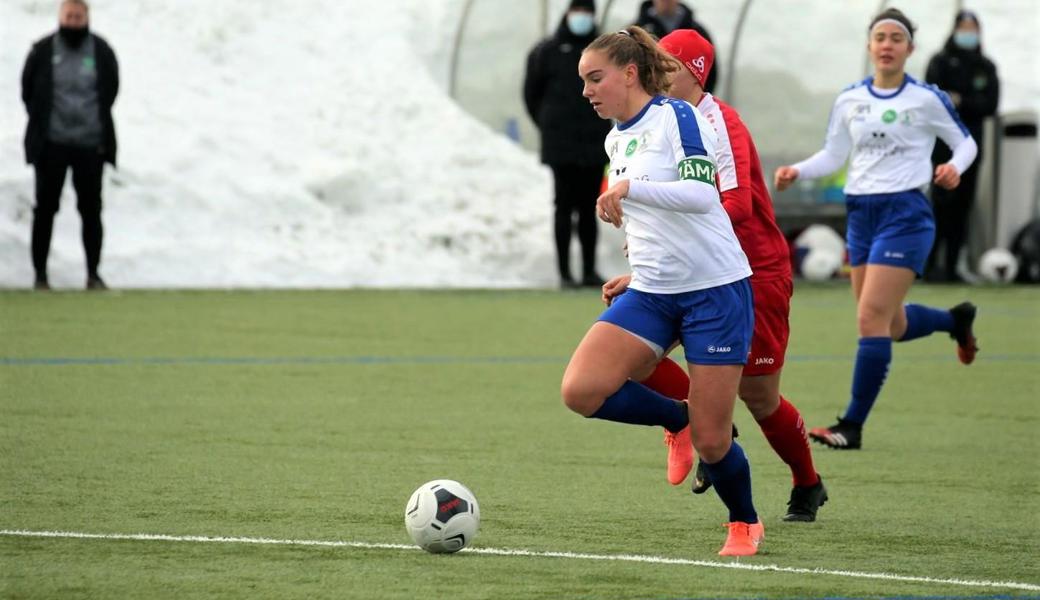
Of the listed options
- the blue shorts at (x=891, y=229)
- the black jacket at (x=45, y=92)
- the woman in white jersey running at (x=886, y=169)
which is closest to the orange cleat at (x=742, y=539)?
the woman in white jersey running at (x=886, y=169)

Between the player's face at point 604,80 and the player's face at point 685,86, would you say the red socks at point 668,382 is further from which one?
the player's face at point 604,80

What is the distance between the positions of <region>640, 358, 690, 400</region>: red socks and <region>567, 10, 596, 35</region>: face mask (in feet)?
39.4

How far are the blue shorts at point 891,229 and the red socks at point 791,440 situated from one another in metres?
2.67

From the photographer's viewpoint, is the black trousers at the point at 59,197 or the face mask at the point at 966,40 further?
the face mask at the point at 966,40

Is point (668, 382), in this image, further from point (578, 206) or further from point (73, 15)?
point (578, 206)

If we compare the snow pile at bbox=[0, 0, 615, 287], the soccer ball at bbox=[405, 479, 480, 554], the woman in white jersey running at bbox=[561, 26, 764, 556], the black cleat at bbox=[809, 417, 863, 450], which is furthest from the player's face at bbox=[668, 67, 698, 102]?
the snow pile at bbox=[0, 0, 615, 287]

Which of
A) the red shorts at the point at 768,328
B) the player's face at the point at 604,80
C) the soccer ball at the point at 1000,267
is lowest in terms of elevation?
the soccer ball at the point at 1000,267

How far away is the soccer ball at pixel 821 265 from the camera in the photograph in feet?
73.4

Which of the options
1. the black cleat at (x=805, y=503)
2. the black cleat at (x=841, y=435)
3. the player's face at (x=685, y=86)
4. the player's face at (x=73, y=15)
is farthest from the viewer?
the player's face at (x=73, y=15)

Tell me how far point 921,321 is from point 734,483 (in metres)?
4.39

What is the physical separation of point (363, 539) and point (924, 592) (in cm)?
188

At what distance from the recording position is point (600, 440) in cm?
950

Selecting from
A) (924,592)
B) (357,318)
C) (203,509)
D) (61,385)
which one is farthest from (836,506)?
(357,318)

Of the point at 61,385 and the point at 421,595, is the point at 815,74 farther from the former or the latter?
the point at 421,595
